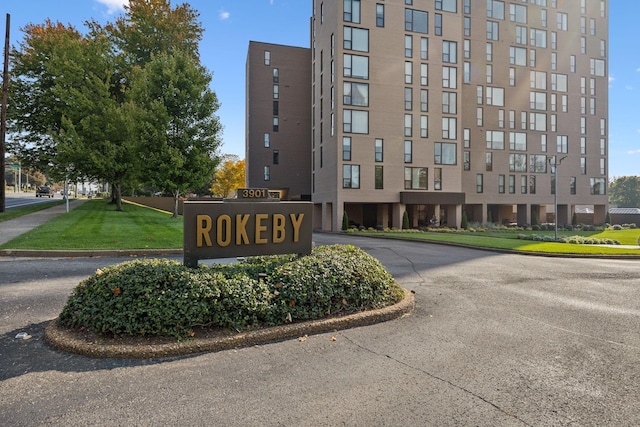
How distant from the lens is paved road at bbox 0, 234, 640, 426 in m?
3.32

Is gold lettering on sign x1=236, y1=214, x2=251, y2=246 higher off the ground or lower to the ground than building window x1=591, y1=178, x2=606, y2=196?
lower

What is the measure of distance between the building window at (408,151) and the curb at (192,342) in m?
33.8

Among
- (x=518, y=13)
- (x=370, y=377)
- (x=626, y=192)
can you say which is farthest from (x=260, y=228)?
(x=626, y=192)

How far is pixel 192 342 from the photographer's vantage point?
184 inches

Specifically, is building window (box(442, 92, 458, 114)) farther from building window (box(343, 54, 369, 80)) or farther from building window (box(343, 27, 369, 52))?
building window (box(343, 27, 369, 52))

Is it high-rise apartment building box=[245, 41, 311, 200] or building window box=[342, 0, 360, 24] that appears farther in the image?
high-rise apartment building box=[245, 41, 311, 200]

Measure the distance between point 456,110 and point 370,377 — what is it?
40.5 metres

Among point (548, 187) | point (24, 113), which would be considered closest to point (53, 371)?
Answer: point (24, 113)

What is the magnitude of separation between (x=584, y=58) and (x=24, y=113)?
6236 cm

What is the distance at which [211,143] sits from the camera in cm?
2453

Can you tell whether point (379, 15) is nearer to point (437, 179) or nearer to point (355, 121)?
point (355, 121)

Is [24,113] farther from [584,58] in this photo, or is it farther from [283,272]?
[584,58]

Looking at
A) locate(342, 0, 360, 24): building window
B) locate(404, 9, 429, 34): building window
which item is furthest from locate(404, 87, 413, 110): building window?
locate(342, 0, 360, 24): building window

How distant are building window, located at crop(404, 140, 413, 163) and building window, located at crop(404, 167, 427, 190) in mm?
898
